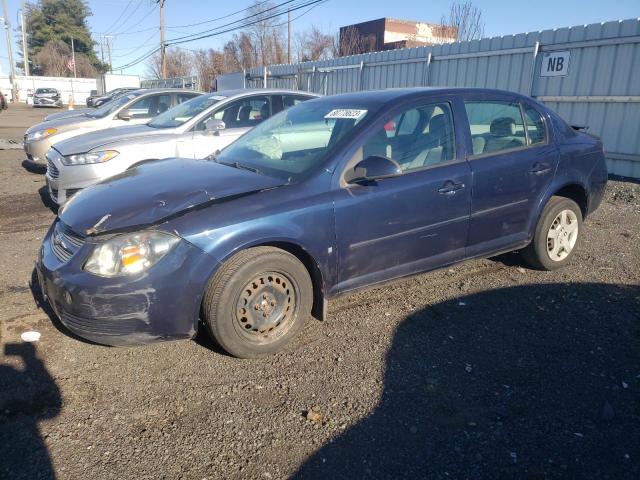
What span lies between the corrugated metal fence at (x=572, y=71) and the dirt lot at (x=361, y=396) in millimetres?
6244

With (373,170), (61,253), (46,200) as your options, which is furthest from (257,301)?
(46,200)

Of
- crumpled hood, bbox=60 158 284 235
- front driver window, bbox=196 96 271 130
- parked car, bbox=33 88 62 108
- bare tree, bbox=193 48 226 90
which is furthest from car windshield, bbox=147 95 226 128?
parked car, bbox=33 88 62 108

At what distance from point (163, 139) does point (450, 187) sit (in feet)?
13.9

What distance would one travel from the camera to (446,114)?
3.98 metres

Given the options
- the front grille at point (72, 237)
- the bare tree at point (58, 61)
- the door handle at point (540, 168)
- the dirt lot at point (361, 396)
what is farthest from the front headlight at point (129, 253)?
the bare tree at point (58, 61)

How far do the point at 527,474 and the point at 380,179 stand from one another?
2.01 metres

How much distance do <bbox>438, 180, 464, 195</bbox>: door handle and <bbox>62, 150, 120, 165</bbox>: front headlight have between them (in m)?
4.41

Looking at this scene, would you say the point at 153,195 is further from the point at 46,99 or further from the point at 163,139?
the point at 46,99

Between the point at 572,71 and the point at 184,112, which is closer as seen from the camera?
the point at 184,112

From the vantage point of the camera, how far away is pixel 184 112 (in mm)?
7309

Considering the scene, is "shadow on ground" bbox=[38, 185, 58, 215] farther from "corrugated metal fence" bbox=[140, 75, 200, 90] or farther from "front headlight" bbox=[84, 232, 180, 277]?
"corrugated metal fence" bbox=[140, 75, 200, 90]

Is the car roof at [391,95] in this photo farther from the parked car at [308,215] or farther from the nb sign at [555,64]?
the nb sign at [555,64]

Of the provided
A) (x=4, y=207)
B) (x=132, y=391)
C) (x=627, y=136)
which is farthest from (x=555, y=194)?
(x=4, y=207)

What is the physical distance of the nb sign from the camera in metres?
9.81
